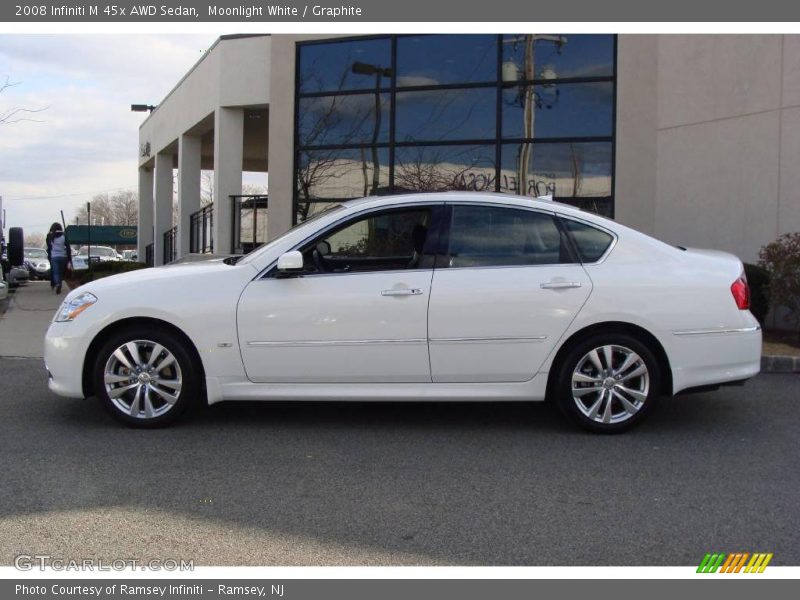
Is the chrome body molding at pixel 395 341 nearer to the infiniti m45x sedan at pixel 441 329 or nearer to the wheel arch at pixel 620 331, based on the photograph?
the infiniti m45x sedan at pixel 441 329

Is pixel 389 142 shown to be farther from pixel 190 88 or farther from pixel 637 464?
pixel 637 464

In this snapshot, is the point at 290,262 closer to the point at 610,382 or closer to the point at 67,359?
the point at 67,359

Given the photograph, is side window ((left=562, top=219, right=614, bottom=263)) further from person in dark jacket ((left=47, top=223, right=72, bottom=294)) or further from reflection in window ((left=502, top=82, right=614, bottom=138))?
person in dark jacket ((left=47, top=223, right=72, bottom=294))

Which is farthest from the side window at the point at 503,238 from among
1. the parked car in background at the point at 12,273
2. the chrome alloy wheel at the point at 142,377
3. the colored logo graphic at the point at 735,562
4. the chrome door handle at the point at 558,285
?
the parked car in background at the point at 12,273

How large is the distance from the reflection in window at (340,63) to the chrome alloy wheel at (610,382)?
30.8ft

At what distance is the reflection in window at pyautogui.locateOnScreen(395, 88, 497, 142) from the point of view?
1346 centimetres

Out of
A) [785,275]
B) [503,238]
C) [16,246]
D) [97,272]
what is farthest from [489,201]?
[97,272]

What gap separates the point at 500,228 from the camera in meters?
5.81

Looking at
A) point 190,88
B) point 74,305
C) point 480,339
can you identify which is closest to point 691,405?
point 480,339

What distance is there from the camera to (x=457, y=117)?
13.6 m

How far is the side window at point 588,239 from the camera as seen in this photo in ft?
18.9

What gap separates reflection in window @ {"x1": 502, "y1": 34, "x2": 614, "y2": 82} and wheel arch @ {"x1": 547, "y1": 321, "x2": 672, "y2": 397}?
807 cm

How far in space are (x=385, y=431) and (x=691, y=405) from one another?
261 cm

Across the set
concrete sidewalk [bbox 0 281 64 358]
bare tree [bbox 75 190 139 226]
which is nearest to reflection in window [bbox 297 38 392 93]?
concrete sidewalk [bbox 0 281 64 358]
